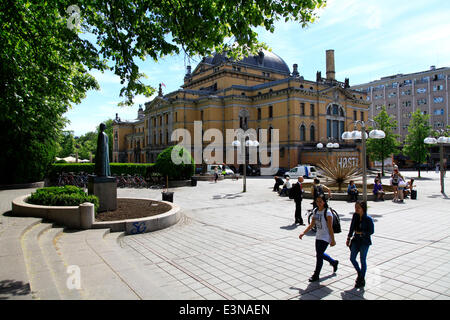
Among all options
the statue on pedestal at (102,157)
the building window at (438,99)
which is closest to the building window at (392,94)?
the building window at (438,99)

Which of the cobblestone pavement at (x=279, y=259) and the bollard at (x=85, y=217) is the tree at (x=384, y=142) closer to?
the cobblestone pavement at (x=279, y=259)

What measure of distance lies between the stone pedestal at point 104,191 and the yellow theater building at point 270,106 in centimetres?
3524

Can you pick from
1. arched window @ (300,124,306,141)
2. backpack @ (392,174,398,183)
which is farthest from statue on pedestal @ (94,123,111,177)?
arched window @ (300,124,306,141)

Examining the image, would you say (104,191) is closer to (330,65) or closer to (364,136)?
(364,136)

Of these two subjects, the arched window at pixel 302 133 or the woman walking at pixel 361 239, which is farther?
the arched window at pixel 302 133

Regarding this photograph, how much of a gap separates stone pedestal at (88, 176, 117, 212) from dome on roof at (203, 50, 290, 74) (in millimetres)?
49416

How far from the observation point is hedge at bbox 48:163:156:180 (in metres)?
26.5

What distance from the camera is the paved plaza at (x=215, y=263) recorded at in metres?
5.06

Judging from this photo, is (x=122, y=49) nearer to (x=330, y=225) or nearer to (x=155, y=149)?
(x=330, y=225)

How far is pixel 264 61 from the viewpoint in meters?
59.5

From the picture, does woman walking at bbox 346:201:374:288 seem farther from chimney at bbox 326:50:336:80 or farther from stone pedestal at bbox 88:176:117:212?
chimney at bbox 326:50:336:80

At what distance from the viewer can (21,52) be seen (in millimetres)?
9875
